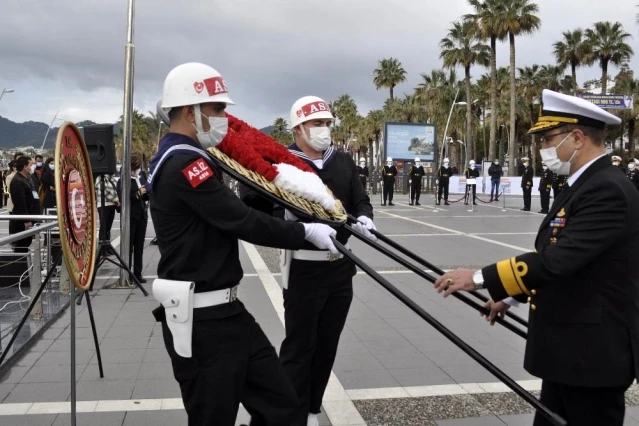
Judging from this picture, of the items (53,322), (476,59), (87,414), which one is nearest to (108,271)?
(53,322)

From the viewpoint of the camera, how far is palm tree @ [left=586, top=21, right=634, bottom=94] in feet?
163

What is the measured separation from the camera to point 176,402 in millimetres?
4543

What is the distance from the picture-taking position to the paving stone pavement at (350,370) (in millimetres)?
4328

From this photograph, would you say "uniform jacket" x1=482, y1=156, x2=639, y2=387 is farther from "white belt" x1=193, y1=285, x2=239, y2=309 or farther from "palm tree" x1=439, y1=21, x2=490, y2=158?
"palm tree" x1=439, y1=21, x2=490, y2=158

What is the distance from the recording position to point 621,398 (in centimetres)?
252

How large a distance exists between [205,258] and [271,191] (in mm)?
463

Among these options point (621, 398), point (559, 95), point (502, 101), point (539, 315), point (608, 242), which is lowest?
point (621, 398)

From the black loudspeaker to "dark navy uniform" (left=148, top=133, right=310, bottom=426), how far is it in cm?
487

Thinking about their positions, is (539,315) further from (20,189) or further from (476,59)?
(476,59)

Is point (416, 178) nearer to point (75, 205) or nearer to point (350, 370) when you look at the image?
point (350, 370)

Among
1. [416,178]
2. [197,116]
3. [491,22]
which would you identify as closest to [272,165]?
[197,116]

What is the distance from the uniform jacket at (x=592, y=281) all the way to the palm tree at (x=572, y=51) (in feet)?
179

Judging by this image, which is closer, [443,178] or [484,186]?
[443,178]

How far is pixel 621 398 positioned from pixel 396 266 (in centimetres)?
806
